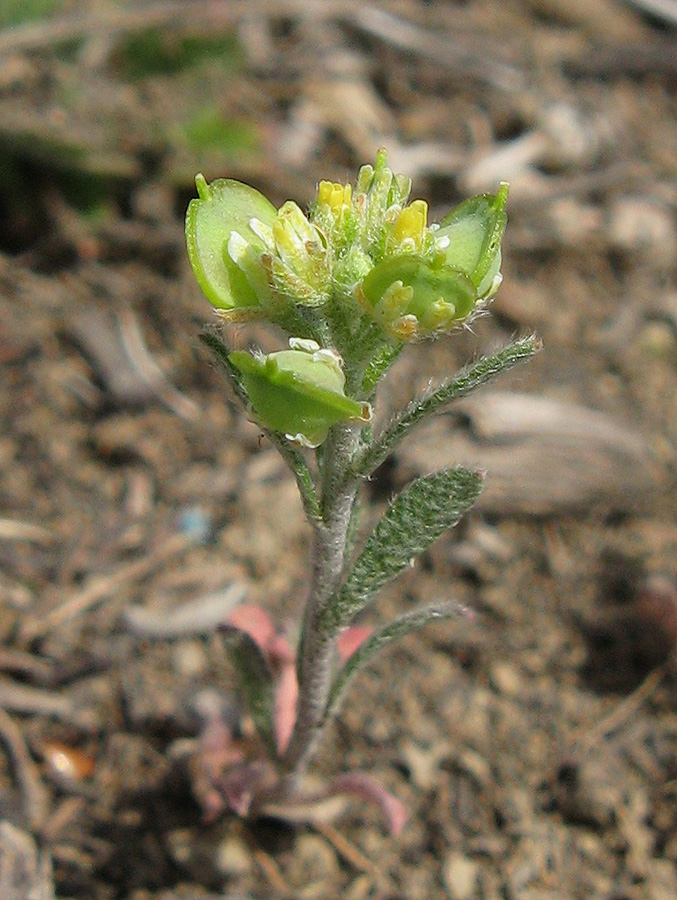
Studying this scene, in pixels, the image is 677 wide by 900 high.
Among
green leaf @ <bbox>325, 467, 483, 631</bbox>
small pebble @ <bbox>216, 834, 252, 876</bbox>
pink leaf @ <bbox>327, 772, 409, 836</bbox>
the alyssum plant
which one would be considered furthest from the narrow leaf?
small pebble @ <bbox>216, 834, 252, 876</bbox>

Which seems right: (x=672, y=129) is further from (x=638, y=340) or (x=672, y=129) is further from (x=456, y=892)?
(x=456, y=892)

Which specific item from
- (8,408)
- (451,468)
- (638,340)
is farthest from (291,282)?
(638,340)

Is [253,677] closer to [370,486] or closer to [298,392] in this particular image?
[298,392]

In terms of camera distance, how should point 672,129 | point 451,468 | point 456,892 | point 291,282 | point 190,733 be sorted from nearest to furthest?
1. point 291,282
2. point 451,468
3. point 456,892
4. point 190,733
5. point 672,129

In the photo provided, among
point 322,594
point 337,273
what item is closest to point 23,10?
point 337,273

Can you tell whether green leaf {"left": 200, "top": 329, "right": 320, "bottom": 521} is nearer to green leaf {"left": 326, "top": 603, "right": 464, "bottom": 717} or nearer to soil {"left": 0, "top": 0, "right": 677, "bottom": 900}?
soil {"left": 0, "top": 0, "right": 677, "bottom": 900}

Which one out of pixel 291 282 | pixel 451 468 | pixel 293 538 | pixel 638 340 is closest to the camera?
pixel 291 282
